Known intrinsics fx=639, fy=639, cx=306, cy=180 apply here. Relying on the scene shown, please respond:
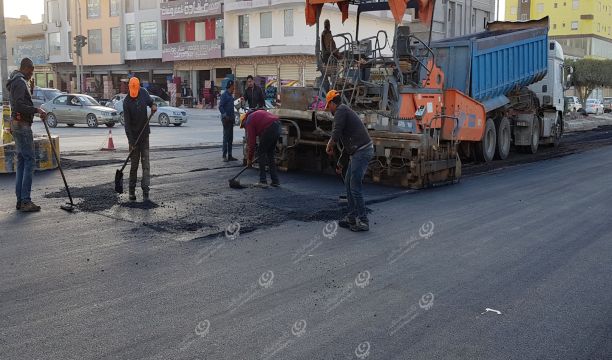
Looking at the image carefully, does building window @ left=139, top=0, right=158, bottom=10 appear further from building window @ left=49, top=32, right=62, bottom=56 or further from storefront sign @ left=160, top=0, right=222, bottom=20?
building window @ left=49, top=32, right=62, bottom=56

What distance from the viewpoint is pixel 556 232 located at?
8.31 metres

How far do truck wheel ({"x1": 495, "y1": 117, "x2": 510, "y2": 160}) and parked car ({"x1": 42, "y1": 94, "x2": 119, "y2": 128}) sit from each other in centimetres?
1685

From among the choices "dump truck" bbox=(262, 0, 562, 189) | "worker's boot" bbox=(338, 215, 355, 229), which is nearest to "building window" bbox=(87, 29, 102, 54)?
"dump truck" bbox=(262, 0, 562, 189)

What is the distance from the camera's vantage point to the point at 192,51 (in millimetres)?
51000

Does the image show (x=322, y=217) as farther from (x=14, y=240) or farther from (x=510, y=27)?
(x=510, y=27)

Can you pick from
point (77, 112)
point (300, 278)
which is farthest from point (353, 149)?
point (77, 112)

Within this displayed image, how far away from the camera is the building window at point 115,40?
57375 mm

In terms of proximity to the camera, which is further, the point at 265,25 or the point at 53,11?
the point at 53,11

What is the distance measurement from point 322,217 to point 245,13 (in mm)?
40974

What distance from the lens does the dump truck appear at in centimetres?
1184

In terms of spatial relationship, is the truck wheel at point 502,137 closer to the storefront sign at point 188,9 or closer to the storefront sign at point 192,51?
the storefront sign at point 192,51

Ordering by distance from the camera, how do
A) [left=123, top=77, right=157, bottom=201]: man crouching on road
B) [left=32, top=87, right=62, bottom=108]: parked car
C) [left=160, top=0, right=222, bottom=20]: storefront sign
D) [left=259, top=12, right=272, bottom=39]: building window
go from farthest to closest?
[left=160, top=0, right=222, bottom=20]: storefront sign, [left=259, top=12, right=272, bottom=39]: building window, [left=32, top=87, right=62, bottom=108]: parked car, [left=123, top=77, right=157, bottom=201]: man crouching on road

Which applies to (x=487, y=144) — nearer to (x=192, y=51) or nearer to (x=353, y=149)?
(x=353, y=149)

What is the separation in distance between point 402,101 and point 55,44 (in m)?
60.5
